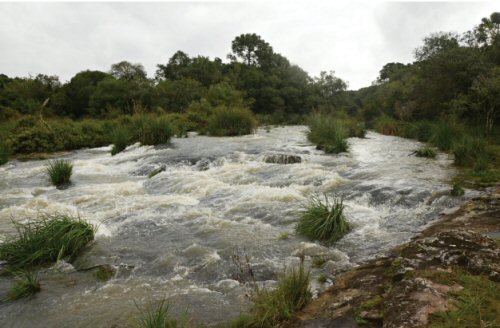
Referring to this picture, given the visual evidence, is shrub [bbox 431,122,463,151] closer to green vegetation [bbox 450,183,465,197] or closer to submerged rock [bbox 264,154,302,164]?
submerged rock [bbox 264,154,302,164]

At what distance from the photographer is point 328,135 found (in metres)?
Answer: 16.0

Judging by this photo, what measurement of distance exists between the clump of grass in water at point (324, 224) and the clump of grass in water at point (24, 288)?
13.8 ft

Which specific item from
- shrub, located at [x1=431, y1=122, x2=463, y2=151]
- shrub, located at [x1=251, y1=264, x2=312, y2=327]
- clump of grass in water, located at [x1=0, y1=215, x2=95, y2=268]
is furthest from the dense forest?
clump of grass in water, located at [x1=0, y1=215, x2=95, y2=268]

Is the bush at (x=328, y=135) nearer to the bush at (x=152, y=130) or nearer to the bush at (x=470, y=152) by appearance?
the bush at (x=470, y=152)

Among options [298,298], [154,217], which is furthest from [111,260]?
[298,298]

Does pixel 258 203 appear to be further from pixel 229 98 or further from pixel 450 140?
pixel 229 98

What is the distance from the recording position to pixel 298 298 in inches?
159

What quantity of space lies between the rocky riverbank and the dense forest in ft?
29.3

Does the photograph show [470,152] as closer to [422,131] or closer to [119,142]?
[422,131]

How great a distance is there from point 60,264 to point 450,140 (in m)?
14.2

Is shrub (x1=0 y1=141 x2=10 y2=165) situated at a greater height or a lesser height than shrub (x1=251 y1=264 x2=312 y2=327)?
greater

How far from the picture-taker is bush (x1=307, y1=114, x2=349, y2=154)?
14.9 metres

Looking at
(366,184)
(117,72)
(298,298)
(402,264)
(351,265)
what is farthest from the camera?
(117,72)

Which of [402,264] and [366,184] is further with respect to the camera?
[366,184]
